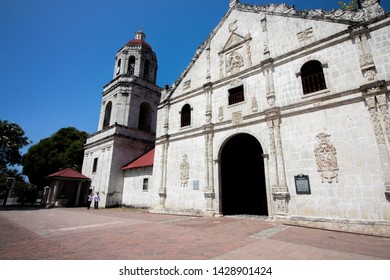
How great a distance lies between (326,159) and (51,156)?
112 ft

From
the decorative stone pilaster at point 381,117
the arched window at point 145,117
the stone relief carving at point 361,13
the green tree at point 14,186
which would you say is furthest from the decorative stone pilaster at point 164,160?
the green tree at point 14,186

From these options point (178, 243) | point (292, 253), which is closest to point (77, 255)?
point (178, 243)

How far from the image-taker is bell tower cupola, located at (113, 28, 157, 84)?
24500 millimetres

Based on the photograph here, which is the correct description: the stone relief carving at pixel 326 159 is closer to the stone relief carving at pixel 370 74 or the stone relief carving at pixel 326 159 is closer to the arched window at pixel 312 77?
the arched window at pixel 312 77

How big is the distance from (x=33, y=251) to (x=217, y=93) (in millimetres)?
12089

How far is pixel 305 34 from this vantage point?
10.7 m

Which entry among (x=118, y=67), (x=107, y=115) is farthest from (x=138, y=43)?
(x=107, y=115)

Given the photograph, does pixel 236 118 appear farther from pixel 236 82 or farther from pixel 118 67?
pixel 118 67

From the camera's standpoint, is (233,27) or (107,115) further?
(107,115)

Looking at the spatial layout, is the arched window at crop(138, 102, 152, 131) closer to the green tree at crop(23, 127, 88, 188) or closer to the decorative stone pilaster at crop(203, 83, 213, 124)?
the green tree at crop(23, 127, 88, 188)

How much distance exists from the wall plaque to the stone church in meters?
0.04

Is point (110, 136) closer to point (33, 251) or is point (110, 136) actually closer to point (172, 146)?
point (172, 146)

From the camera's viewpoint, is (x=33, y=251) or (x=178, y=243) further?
(x=178, y=243)
